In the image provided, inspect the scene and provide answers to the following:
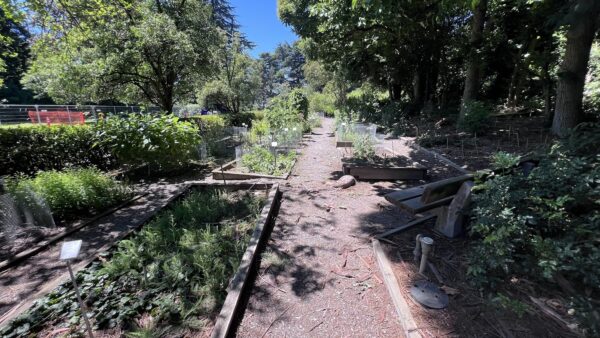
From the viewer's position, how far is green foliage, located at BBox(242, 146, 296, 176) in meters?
6.02

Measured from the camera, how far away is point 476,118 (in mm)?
7816

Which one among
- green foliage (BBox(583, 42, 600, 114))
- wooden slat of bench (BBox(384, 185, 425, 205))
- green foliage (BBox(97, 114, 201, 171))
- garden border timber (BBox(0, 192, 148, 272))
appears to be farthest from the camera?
green foliage (BBox(583, 42, 600, 114))

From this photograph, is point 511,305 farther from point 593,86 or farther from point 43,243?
point 593,86

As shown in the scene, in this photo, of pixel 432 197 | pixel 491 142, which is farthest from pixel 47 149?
pixel 491 142

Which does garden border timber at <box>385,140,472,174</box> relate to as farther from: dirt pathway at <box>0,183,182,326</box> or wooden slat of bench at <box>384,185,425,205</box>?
dirt pathway at <box>0,183,182,326</box>

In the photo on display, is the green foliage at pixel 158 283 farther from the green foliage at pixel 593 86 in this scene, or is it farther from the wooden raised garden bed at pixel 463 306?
the green foliage at pixel 593 86

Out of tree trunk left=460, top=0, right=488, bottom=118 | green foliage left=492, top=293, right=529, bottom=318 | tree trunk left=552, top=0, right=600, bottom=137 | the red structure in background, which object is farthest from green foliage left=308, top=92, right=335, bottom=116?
green foliage left=492, top=293, right=529, bottom=318

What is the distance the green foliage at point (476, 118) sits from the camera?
306 inches

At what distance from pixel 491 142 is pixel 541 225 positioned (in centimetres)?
604

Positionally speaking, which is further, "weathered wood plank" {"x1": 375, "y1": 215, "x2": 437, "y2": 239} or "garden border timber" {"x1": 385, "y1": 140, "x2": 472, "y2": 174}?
"garden border timber" {"x1": 385, "y1": 140, "x2": 472, "y2": 174}

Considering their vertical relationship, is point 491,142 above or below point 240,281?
above

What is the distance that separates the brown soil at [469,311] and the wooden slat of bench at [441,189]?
59cm

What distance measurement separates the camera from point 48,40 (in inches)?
269

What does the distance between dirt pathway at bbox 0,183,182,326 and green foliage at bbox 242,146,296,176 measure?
2372mm
